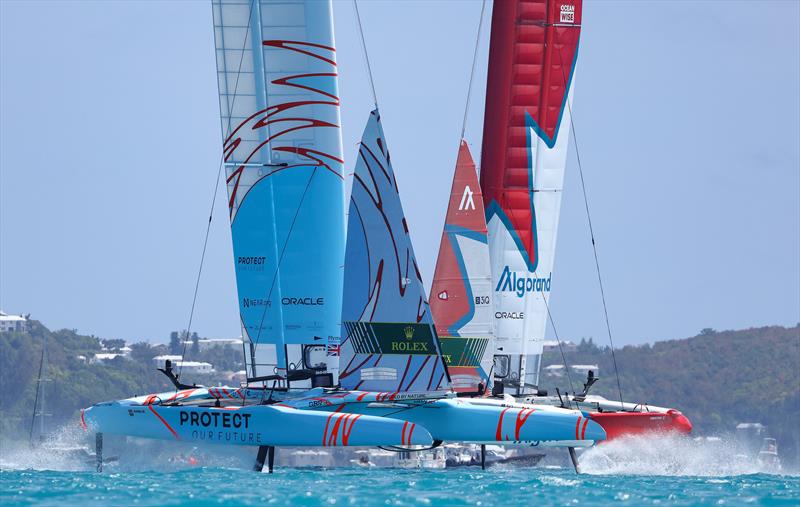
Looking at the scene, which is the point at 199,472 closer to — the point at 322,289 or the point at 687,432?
the point at 322,289

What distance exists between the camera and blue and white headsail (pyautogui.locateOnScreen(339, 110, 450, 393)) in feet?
72.4

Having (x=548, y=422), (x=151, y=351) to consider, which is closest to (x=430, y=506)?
(x=548, y=422)

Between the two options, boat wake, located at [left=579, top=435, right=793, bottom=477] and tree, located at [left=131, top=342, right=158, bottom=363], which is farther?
tree, located at [left=131, top=342, right=158, bottom=363]

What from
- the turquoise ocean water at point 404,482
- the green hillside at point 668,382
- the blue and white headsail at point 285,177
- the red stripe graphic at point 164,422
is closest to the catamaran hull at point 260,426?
the red stripe graphic at point 164,422

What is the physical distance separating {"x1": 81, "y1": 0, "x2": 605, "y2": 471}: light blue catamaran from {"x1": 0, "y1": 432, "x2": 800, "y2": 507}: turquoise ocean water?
553 millimetres

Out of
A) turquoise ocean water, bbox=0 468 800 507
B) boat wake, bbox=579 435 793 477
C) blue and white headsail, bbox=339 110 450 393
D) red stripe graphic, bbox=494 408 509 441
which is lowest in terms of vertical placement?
turquoise ocean water, bbox=0 468 800 507

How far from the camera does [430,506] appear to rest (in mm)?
17266

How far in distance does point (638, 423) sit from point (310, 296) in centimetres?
499

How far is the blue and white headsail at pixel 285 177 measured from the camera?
81.0ft

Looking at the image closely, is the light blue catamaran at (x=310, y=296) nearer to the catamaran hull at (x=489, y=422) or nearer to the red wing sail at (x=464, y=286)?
the catamaran hull at (x=489, y=422)

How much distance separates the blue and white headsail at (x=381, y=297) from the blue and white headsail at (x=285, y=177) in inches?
Result: 87.4

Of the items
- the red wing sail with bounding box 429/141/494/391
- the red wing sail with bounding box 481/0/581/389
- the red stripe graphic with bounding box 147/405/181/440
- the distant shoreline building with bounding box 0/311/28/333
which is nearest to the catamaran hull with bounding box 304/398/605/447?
the red stripe graphic with bounding box 147/405/181/440

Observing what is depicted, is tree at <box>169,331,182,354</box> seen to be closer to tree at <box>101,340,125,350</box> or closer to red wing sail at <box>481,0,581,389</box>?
tree at <box>101,340,125,350</box>

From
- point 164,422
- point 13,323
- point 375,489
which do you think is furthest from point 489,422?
point 13,323
